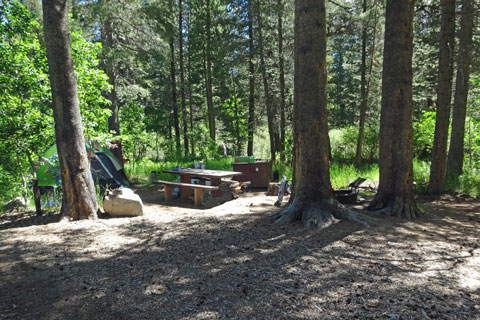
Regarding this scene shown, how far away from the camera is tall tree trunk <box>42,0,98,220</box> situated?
5805 millimetres

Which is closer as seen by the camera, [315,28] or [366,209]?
[315,28]

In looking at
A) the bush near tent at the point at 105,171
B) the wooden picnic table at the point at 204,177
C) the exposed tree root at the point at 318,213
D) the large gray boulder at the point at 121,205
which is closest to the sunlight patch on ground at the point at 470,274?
the exposed tree root at the point at 318,213

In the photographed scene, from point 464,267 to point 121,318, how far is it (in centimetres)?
392

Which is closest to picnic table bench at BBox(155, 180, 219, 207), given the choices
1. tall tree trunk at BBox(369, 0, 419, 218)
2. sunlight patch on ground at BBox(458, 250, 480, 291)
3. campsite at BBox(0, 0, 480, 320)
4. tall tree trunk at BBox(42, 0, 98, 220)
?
campsite at BBox(0, 0, 480, 320)

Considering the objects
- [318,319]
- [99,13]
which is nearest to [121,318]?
[318,319]

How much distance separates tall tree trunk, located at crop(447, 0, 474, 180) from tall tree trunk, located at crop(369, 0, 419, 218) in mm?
4205

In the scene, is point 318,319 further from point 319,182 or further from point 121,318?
point 319,182

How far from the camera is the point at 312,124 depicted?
5.43 metres

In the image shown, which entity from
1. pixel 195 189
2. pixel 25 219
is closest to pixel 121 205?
pixel 25 219

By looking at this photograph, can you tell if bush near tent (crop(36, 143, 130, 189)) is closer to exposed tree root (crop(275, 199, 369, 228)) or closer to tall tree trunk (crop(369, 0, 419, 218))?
exposed tree root (crop(275, 199, 369, 228))

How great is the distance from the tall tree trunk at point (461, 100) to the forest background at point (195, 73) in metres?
0.41

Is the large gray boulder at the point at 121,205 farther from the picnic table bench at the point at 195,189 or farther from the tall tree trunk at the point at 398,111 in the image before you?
the tall tree trunk at the point at 398,111

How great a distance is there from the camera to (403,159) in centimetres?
633

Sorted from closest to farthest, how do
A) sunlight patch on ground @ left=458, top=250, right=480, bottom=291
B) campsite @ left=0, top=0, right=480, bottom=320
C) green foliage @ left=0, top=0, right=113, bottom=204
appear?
campsite @ left=0, top=0, right=480, bottom=320
sunlight patch on ground @ left=458, top=250, right=480, bottom=291
green foliage @ left=0, top=0, right=113, bottom=204
